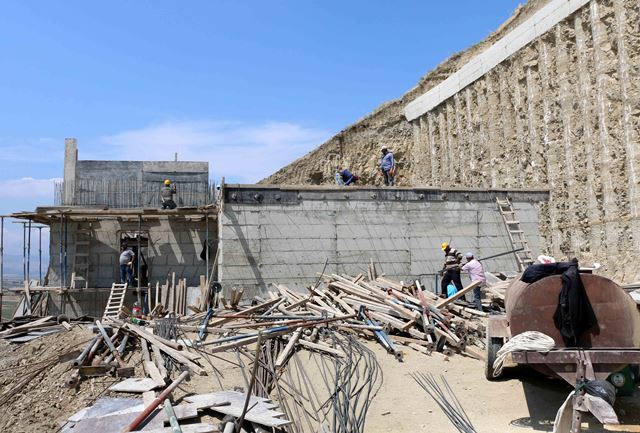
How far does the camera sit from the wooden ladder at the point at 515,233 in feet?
56.1

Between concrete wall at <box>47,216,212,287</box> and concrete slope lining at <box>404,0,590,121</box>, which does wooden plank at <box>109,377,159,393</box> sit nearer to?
concrete wall at <box>47,216,212,287</box>

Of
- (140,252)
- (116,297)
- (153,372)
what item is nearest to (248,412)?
(153,372)

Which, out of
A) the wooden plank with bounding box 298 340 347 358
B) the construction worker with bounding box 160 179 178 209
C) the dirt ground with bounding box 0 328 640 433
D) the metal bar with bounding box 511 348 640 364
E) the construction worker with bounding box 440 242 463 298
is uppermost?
the construction worker with bounding box 160 179 178 209

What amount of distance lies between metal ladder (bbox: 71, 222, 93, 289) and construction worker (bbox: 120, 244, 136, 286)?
4.76 ft

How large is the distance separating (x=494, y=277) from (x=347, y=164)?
1722cm

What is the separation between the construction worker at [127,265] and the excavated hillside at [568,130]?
12.4m

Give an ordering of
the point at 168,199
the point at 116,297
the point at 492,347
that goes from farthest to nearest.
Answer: the point at 168,199, the point at 116,297, the point at 492,347

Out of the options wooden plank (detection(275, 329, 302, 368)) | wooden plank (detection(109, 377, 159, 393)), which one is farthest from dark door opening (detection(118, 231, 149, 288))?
wooden plank (detection(109, 377, 159, 393))

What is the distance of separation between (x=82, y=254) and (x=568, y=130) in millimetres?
15396

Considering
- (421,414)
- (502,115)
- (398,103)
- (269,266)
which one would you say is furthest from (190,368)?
(398,103)

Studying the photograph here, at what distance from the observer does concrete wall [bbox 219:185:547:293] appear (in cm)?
1553

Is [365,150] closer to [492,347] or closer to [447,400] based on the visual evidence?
[492,347]

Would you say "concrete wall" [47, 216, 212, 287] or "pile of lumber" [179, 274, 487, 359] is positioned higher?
"concrete wall" [47, 216, 212, 287]

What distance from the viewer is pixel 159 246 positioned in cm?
1933
